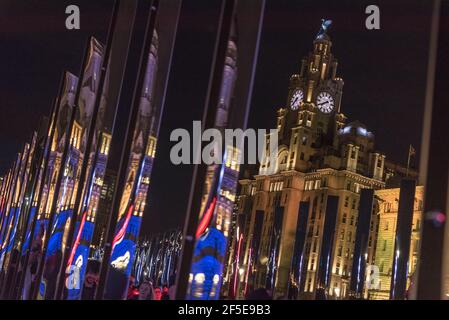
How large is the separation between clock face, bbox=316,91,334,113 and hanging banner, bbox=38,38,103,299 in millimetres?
56990

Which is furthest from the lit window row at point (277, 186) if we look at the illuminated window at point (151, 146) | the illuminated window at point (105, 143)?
the illuminated window at point (151, 146)

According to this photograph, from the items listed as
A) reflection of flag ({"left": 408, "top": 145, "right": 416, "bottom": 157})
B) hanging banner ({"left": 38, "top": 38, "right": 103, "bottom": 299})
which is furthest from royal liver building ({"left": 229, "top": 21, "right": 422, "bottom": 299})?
hanging banner ({"left": 38, "top": 38, "right": 103, "bottom": 299})

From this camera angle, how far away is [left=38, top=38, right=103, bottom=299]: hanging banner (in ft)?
30.3

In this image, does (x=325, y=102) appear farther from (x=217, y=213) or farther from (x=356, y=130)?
(x=217, y=213)

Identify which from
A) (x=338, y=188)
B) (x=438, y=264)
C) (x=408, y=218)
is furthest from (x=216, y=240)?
(x=338, y=188)

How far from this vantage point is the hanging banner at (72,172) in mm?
9247

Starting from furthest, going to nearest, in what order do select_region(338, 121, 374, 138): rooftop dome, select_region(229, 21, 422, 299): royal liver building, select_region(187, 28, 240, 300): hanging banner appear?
select_region(338, 121, 374, 138): rooftop dome, select_region(229, 21, 422, 299): royal liver building, select_region(187, 28, 240, 300): hanging banner

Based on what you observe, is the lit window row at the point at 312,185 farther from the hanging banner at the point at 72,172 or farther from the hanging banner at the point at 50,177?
the hanging banner at the point at 72,172

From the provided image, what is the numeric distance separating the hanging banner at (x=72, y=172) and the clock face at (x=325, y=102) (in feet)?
187

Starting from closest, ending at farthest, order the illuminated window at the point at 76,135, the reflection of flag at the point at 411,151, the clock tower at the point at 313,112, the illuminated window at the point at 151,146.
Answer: the illuminated window at the point at 151,146, the illuminated window at the point at 76,135, the reflection of flag at the point at 411,151, the clock tower at the point at 313,112

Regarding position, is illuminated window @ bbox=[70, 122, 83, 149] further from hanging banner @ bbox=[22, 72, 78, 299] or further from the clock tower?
the clock tower

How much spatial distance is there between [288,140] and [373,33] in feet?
119

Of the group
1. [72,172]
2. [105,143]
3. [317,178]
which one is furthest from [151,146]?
[317,178]
